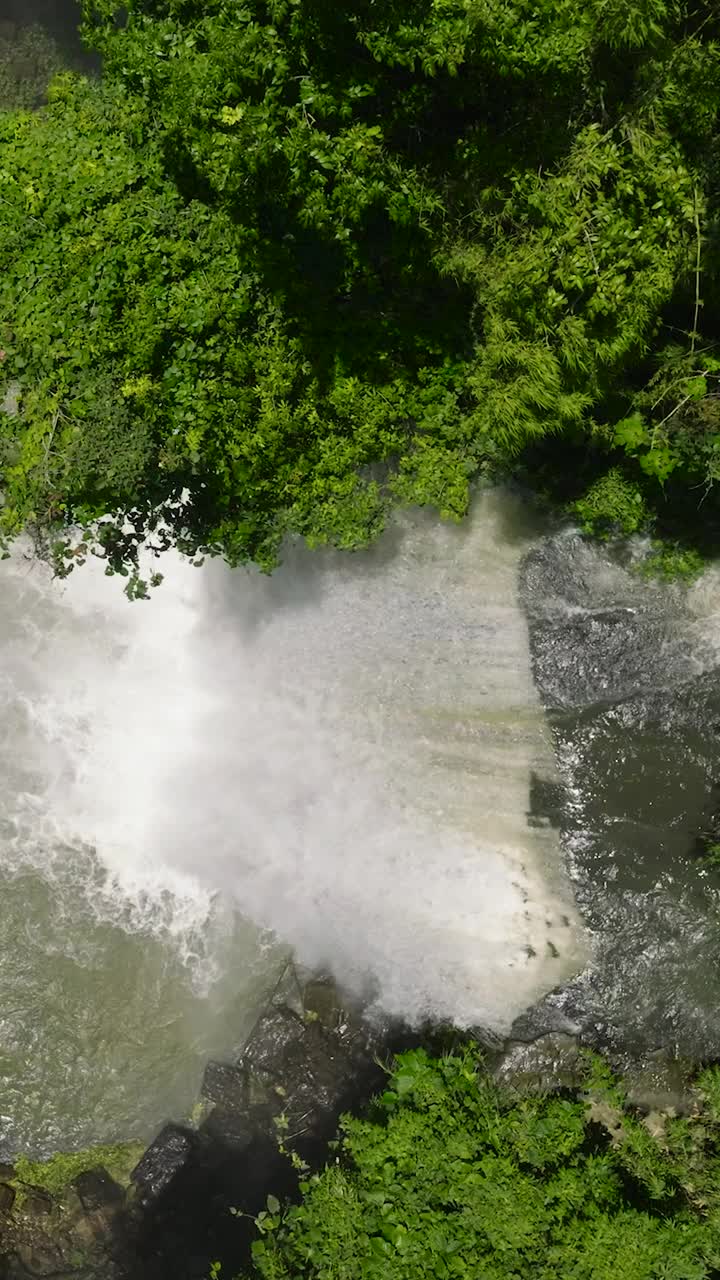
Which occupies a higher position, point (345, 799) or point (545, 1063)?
point (345, 799)

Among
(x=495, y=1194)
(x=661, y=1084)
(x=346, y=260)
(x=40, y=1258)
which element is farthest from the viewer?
(x=40, y=1258)

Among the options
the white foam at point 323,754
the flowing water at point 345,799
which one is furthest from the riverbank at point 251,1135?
the white foam at point 323,754

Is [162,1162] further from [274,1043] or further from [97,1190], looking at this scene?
[274,1043]

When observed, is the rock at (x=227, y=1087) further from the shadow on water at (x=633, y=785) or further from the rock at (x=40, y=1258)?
the shadow on water at (x=633, y=785)

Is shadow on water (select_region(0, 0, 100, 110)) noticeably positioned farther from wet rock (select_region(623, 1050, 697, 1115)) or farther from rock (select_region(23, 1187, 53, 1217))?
wet rock (select_region(623, 1050, 697, 1115))

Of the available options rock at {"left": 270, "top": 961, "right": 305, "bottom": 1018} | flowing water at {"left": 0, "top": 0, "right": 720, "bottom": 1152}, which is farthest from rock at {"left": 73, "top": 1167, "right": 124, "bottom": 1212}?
rock at {"left": 270, "top": 961, "right": 305, "bottom": 1018}

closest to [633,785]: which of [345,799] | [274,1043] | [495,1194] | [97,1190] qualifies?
[345,799]
